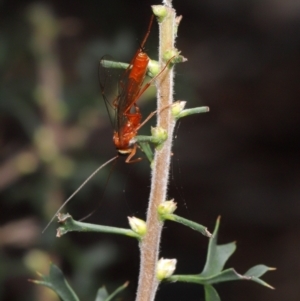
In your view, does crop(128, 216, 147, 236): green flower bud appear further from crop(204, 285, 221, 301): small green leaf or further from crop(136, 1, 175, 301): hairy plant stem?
crop(204, 285, 221, 301): small green leaf

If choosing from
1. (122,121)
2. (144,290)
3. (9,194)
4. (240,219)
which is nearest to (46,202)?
(9,194)

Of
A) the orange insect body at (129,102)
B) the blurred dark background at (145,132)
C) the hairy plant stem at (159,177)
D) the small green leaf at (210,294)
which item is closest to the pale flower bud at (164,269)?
the hairy plant stem at (159,177)

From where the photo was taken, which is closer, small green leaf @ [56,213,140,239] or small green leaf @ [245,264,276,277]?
small green leaf @ [56,213,140,239]

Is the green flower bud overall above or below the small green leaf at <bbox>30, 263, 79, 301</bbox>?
above

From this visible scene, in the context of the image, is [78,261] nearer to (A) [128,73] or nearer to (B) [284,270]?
(A) [128,73]

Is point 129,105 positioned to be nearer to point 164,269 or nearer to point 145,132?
point 164,269

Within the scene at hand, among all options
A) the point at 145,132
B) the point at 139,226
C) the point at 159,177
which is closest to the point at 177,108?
the point at 159,177

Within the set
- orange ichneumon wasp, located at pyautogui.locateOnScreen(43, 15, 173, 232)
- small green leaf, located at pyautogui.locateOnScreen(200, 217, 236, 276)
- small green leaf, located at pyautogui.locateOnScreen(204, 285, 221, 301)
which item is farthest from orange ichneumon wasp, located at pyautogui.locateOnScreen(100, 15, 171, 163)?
small green leaf, located at pyautogui.locateOnScreen(204, 285, 221, 301)
